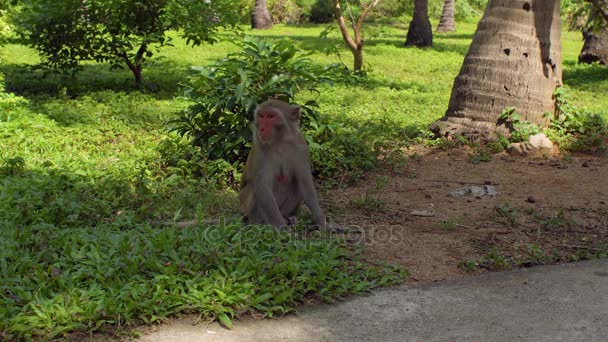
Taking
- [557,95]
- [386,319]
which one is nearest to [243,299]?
[386,319]

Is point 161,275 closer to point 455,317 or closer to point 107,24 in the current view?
point 455,317

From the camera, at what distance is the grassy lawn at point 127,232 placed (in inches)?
158

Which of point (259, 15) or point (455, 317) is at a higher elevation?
point (259, 15)

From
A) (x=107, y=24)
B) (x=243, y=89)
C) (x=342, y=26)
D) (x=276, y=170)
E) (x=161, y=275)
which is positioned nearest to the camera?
(x=161, y=275)

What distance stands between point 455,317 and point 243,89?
3.63m

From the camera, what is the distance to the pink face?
205 inches

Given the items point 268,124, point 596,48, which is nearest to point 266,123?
point 268,124

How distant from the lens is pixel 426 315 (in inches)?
163

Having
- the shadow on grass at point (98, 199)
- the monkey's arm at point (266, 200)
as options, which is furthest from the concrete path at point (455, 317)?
the shadow on grass at point (98, 199)

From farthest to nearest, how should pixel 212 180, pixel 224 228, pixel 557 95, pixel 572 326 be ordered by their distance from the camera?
pixel 557 95, pixel 212 180, pixel 224 228, pixel 572 326

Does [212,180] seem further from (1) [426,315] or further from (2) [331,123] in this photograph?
(1) [426,315]

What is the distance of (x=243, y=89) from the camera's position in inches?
275

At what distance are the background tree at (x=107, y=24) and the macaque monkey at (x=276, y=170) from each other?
7019mm

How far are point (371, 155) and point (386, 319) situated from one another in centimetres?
383
